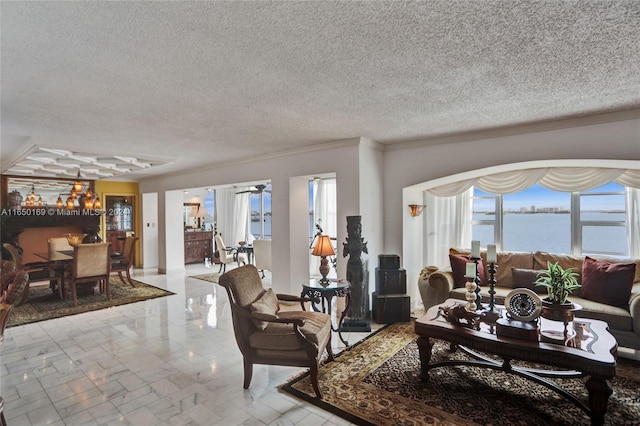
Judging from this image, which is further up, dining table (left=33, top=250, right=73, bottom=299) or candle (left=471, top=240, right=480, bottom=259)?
candle (left=471, top=240, right=480, bottom=259)

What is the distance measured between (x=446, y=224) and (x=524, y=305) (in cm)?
278

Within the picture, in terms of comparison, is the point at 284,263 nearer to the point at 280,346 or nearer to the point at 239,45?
the point at 280,346

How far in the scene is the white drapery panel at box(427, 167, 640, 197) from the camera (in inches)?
150

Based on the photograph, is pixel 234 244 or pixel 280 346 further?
pixel 234 244

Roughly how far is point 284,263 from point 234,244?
190 inches

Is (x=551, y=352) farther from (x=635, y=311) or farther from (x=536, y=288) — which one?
(x=536, y=288)

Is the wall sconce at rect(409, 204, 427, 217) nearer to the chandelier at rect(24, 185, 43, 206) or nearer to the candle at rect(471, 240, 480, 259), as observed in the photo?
the candle at rect(471, 240, 480, 259)

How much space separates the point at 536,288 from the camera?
4.01 metres

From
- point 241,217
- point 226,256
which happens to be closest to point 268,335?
point 226,256

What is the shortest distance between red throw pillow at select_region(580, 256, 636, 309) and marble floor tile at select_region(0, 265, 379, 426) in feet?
8.46

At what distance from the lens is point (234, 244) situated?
9781 millimetres

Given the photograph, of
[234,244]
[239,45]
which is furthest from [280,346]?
[234,244]

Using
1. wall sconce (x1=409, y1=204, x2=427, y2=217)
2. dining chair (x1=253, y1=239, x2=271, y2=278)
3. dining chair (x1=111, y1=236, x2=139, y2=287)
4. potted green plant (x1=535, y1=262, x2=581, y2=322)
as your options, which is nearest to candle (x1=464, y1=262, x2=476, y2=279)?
potted green plant (x1=535, y1=262, x2=581, y2=322)

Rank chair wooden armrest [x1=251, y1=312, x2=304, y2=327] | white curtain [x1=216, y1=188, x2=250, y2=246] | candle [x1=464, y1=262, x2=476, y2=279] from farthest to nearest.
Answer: white curtain [x1=216, y1=188, x2=250, y2=246], candle [x1=464, y1=262, x2=476, y2=279], chair wooden armrest [x1=251, y1=312, x2=304, y2=327]
